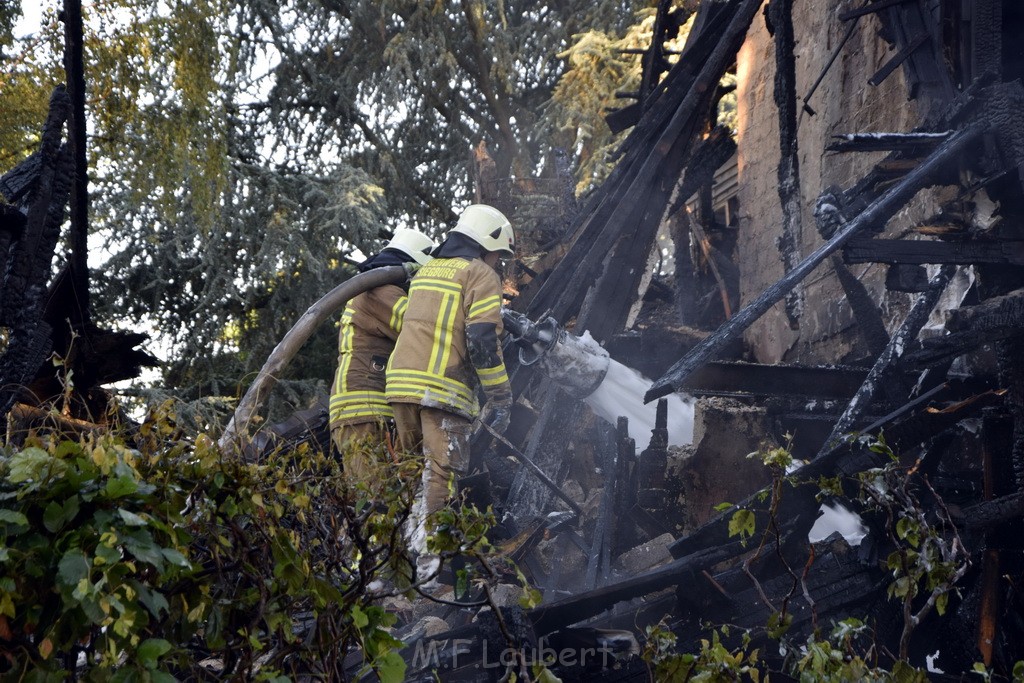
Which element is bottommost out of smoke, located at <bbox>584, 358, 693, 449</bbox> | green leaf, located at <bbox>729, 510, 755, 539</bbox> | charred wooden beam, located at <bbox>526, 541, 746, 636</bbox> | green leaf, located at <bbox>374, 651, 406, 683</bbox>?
green leaf, located at <bbox>374, 651, 406, 683</bbox>

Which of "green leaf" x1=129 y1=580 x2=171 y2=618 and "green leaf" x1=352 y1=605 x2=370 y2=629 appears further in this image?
"green leaf" x1=352 y1=605 x2=370 y2=629

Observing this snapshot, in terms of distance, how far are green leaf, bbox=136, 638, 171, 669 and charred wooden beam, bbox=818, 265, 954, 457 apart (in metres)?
3.80

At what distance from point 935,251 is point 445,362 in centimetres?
260

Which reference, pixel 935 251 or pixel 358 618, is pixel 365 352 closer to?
pixel 935 251

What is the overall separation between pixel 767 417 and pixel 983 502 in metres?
1.88

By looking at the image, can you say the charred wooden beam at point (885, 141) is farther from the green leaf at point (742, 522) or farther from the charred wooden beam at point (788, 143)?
the green leaf at point (742, 522)

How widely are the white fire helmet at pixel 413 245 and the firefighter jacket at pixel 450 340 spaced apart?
0.58 metres

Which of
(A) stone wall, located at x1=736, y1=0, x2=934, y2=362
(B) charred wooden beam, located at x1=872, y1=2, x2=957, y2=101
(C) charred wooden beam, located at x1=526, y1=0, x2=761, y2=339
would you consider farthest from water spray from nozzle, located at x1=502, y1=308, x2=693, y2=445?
(B) charred wooden beam, located at x1=872, y1=2, x2=957, y2=101

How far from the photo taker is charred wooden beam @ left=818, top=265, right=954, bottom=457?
5.33 metres

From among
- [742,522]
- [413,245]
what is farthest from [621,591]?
[413,245]

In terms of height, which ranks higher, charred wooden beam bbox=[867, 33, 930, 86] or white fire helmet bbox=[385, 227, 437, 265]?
charred wooden beam bbox=[867, 33, 930, 86]

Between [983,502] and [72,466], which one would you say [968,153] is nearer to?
[983,502]

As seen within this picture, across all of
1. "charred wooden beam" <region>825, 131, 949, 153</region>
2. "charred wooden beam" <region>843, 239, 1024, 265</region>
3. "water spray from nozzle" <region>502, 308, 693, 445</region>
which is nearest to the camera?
"charred wooden beam" <region>843, 239, 1024, 265</region>

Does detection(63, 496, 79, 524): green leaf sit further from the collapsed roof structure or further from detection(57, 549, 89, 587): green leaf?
the collapsed roof structure
